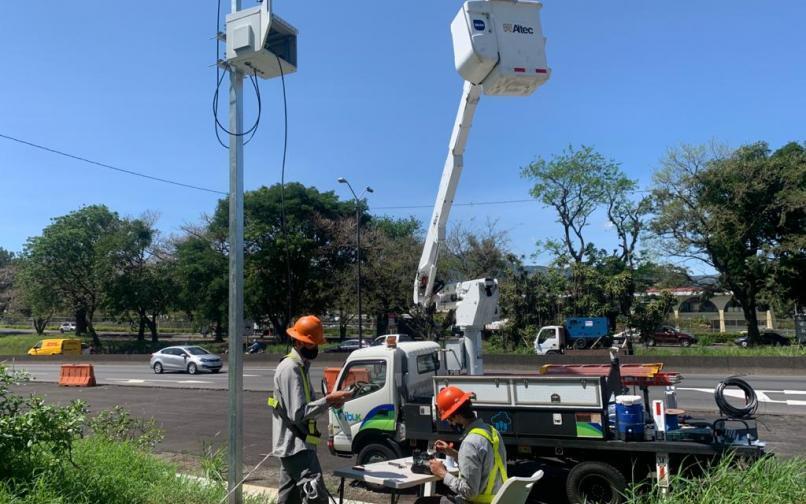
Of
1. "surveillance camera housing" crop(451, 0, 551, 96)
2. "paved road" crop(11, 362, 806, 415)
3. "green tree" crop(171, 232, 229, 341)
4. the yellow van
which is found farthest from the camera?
"green tree" crop(171, 232, 229, 341)

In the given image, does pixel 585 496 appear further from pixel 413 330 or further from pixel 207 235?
pixel 207 235

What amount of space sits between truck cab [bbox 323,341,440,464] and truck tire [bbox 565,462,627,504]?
215cm

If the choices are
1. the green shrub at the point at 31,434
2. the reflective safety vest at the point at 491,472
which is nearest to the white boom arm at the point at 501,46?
the reflective safety vest at the point at 491,472

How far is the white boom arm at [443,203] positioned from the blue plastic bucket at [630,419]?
542cm

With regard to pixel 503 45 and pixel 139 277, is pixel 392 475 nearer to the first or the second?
pixel 503 45

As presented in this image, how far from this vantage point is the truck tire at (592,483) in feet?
22.7

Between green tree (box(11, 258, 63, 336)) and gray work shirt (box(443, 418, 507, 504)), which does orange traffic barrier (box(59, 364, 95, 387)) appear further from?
green tree (box(11, 258, 63, 336))

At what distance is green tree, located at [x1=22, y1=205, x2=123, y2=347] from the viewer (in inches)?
2149

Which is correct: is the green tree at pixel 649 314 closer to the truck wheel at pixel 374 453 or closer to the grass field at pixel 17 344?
the truck wheel at pixel 374 453

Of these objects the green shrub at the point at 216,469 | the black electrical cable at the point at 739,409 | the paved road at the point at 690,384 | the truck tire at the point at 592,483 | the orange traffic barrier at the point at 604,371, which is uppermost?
the orange traffic barrier at the point at 604,371

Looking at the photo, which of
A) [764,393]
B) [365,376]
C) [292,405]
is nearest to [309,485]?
[292,405]

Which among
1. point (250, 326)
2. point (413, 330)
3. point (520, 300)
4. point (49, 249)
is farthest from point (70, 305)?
point (520, 300)

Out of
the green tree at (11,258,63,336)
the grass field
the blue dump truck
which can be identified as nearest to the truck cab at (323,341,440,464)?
the blue dump truck

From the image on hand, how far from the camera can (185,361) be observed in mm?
30344
